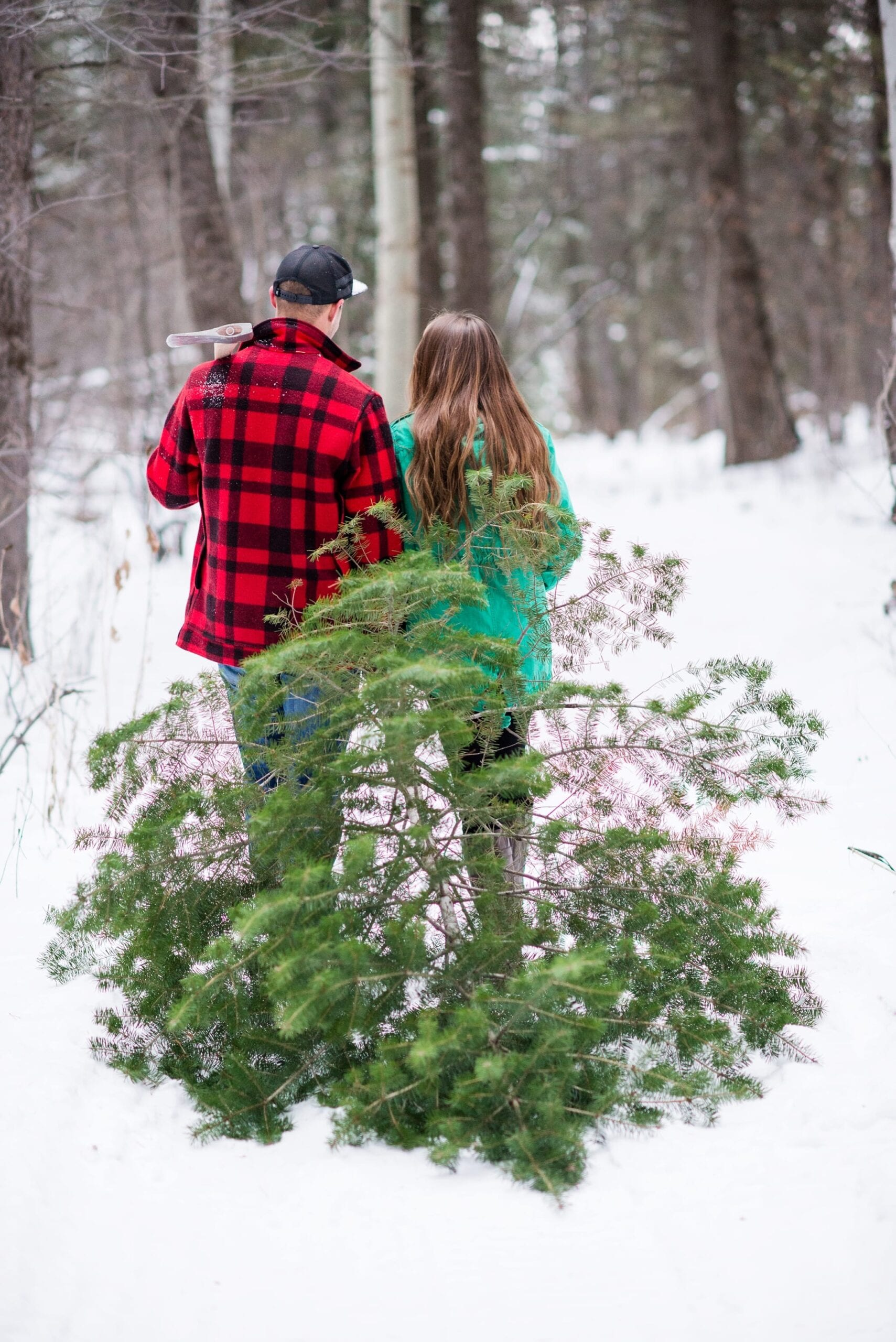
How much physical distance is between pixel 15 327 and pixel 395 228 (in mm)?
3532

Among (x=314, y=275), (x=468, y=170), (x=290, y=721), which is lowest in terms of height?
(x=290, y=721)

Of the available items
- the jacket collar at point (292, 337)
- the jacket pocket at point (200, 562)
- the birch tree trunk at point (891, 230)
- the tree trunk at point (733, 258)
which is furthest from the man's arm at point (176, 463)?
the tree trunk at point (733, 258)

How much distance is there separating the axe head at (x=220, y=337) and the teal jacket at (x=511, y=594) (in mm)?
489

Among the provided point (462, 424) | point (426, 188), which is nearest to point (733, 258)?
point (426, 188)

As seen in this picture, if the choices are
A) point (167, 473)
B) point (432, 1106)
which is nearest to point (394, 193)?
point (167, 473)

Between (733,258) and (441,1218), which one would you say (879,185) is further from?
(441,1218)

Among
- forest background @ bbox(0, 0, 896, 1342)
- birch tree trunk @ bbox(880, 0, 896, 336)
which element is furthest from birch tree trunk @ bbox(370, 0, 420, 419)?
birch tree trunk @ bbox(880, 0, 896, 336)

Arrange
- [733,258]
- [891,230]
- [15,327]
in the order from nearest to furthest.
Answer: [15,327] < [891,230] < [733,258]

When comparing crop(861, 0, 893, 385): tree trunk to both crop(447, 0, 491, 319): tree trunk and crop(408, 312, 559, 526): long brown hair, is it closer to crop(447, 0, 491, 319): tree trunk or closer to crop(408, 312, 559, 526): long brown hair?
crop(447, 0, 491, 319): tree trunk

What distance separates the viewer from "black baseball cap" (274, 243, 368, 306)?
2830mm

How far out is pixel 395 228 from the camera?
8148mm

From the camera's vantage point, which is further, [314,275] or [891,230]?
[891,230]

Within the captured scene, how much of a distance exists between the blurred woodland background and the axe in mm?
2079

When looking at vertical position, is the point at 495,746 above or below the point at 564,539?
below
